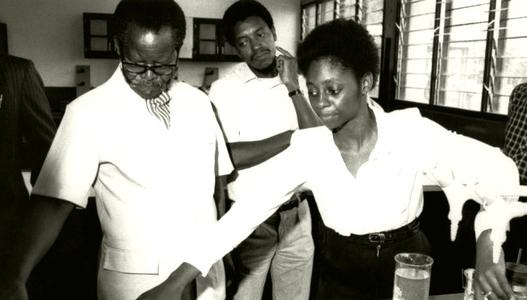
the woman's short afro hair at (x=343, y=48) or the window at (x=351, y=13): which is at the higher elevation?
the window at (x=351, y=13)

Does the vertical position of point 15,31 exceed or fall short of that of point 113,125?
it exceeds it

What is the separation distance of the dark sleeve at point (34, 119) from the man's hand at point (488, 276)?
57.2 inches

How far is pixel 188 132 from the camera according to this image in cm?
141

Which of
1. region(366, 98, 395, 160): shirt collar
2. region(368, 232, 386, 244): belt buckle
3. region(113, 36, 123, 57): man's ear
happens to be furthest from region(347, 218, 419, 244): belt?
region(113, 36, 123, 57): man's ear

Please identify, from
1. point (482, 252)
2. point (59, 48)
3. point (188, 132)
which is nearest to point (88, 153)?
point (188, 132)

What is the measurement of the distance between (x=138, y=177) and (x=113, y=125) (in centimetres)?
15

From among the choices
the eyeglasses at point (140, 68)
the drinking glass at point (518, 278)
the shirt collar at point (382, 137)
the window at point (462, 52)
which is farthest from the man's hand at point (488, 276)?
the window at point (462, 52)

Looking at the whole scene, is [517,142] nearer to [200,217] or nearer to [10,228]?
[200,217]

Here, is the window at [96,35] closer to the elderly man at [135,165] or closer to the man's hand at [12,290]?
the elderly man at [135,165]

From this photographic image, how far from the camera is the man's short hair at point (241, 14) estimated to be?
214 cm

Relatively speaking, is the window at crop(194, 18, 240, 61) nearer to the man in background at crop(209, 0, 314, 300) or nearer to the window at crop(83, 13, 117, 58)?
the window at crop(83, 13, 117, 58)

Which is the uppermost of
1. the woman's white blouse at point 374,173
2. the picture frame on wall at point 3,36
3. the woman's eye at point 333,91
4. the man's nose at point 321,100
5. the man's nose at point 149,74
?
the picture frame on wall at point 3,36

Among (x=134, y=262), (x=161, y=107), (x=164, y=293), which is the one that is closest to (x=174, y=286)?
(x=164, y=293)

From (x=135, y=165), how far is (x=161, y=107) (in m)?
0.19
